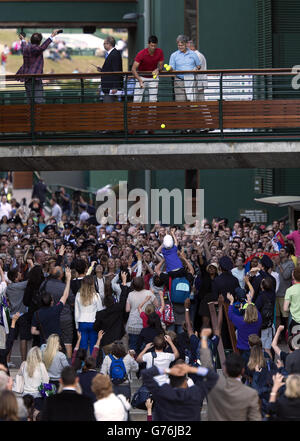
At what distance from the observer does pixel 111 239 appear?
18922 millimetres

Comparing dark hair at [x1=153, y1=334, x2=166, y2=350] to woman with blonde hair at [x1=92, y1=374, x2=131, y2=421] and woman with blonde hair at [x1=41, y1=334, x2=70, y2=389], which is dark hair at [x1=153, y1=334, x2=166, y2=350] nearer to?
woman with blonde hair at [x1=41, y1=334, x2=70, y2=389]

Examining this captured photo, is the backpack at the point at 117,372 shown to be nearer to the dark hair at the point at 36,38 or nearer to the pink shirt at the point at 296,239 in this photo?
the pink shirt at the point at 296,239

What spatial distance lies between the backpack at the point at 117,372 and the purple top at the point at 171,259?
376 centimetres

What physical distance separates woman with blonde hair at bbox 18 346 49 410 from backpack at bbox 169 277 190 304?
3574 millimetres

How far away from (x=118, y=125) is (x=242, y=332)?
6.91m

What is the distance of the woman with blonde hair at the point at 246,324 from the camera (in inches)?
503

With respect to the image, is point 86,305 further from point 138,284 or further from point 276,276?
point 276,276

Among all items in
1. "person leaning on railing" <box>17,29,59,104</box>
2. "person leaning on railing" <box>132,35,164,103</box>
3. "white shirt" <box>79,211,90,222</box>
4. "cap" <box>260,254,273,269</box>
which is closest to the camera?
"cap" <box>260,254,273,269</box>

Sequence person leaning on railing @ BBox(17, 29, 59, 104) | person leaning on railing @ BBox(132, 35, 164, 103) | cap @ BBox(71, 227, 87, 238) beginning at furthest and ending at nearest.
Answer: cap @ BBox(71, 227, 87, 238), person leaning on railing @ BBox(17, 29, 59, 104), person leaning on railing @ BBox(132, 35, 164, 103)

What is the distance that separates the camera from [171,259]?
14.9m

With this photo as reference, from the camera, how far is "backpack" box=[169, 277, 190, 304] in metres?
14.4

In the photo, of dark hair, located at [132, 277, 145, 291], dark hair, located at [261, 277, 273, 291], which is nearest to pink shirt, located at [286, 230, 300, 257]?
dark hair, located at [261, 277, 273, 291]

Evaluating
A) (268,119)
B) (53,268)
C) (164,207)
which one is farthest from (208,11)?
(53,268)

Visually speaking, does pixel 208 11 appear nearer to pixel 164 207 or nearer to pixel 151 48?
pixel 164 207
